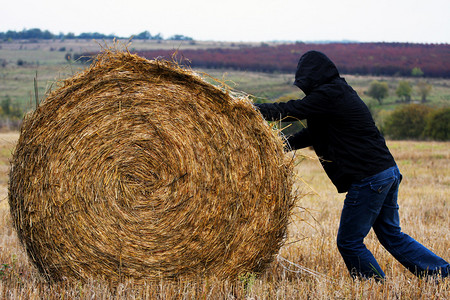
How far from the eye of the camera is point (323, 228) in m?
6.95

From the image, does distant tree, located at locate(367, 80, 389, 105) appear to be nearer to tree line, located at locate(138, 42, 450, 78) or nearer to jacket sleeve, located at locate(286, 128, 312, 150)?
tree line, located at locate(138, 42, 450, 78)

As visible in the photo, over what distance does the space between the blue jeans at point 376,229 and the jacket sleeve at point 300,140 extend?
0.67 metres

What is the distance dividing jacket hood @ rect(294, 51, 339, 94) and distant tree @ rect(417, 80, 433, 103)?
188 feet

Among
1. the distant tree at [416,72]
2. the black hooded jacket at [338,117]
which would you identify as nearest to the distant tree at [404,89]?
the distant tree at [416,72]

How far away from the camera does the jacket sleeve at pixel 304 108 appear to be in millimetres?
4258

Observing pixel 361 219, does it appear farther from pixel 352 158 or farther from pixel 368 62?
pixel 368 62

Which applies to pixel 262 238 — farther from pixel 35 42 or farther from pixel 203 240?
pixel 35 42

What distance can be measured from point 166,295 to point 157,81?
1.90 m

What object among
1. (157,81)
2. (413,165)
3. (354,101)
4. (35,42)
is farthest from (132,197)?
(35,42)

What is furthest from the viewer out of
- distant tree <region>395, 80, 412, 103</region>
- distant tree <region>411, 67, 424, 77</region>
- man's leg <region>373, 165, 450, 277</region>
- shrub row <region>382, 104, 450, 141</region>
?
distant tree <region>395, 80, 412, 103</region>

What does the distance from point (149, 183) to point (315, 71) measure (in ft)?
6.10

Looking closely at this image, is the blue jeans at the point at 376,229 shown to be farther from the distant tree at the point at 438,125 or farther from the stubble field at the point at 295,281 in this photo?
the distant tree at the point at 438,125

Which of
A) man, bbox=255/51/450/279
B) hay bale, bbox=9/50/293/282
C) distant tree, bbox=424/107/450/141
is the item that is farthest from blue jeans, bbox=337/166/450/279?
distant tree, bbox=424/107/450/141

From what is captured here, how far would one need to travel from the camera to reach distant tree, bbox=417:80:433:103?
57.6 metres
